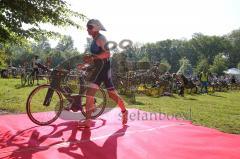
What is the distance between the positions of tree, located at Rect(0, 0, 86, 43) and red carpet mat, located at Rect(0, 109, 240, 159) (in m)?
2.12

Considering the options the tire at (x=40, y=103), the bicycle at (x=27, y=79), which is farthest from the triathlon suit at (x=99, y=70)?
the bicycle at (x=27, y=79)

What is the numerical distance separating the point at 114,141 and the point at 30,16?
12.7 feet

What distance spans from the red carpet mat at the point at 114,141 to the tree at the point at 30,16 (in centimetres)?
212

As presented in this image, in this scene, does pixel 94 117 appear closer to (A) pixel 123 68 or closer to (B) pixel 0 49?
(B) pixel 0 49

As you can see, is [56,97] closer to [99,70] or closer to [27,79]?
[99,70]

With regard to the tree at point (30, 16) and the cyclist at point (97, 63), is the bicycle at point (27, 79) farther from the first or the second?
the cyclist at point (97, 63)

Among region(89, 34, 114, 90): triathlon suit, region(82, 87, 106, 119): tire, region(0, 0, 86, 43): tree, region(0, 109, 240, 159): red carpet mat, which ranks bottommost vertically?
region(0, 109, 240, 159): red carpet mat

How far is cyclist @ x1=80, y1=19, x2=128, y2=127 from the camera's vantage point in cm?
642

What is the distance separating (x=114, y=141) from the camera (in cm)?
538

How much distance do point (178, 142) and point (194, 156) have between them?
724 mm

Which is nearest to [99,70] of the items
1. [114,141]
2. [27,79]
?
[114,141]

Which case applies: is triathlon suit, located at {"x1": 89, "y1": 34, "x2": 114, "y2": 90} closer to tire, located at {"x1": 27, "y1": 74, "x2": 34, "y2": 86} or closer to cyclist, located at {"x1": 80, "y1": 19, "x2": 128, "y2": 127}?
cyclist, located at {"x1": 80, "y1": 19, "x2": 128, "y2": 127}

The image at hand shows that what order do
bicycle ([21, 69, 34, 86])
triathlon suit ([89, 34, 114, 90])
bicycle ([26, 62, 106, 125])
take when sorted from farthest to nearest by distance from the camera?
bicycle ([21, 69, 34, 86]), bicycle ([26, 62, 106, 125]), triathlon suit ([89, 34, 114, 90])

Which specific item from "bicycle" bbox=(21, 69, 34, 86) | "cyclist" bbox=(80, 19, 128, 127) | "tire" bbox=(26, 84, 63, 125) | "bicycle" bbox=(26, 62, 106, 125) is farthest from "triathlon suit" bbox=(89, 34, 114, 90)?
"bicycle" bbox=(21, 69, 34, 86)
